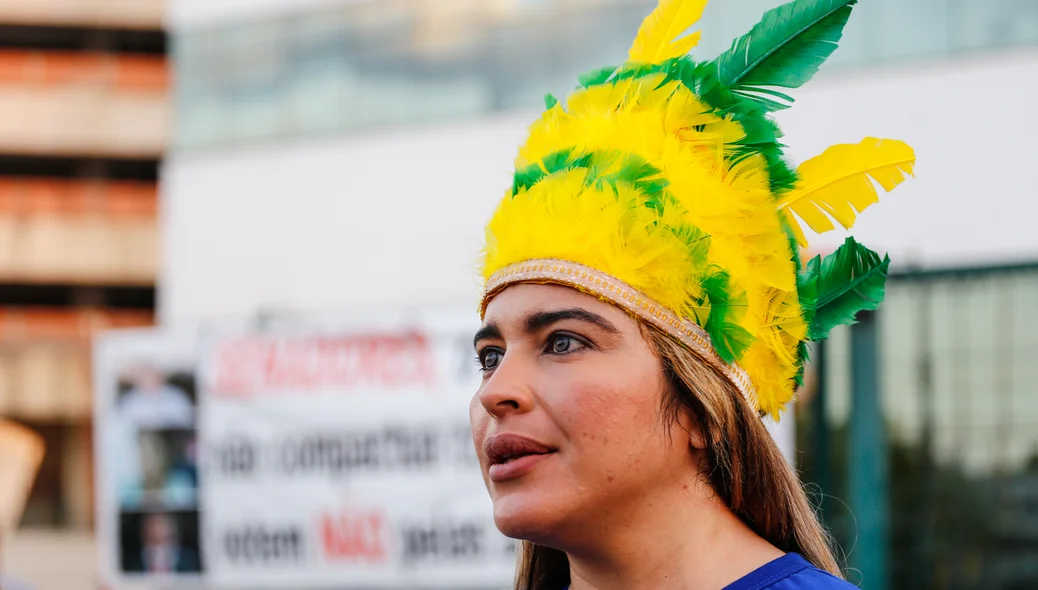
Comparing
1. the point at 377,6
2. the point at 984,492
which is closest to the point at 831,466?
the point at 984,492

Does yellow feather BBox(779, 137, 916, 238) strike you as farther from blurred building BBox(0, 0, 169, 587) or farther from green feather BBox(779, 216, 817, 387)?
blurred building BBox(0, 0, 169, 587)

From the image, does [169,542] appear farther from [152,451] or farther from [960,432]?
[960,432]

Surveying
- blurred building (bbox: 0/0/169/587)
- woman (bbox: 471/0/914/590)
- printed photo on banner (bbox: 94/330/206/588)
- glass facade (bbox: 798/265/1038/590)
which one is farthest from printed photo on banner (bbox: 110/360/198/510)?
blurred building (bbox: 0/0/169/587)

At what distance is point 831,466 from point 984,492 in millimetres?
1618

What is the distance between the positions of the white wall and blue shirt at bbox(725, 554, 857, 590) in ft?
25.6

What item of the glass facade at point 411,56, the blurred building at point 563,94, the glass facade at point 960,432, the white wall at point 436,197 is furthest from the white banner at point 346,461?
the glass facade at point 411,56

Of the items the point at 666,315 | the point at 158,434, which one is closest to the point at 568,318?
the point at 666,315

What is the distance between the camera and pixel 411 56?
41.1 feet

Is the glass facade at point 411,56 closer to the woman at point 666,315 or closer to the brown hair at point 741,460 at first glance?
the woman at point 666,315

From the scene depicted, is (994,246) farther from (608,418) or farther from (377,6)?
(608,418)

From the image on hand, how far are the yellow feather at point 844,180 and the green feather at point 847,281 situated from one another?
0.08m

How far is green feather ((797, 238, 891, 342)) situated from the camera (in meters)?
2.01

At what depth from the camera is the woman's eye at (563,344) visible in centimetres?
176

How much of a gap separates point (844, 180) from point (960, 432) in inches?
289
